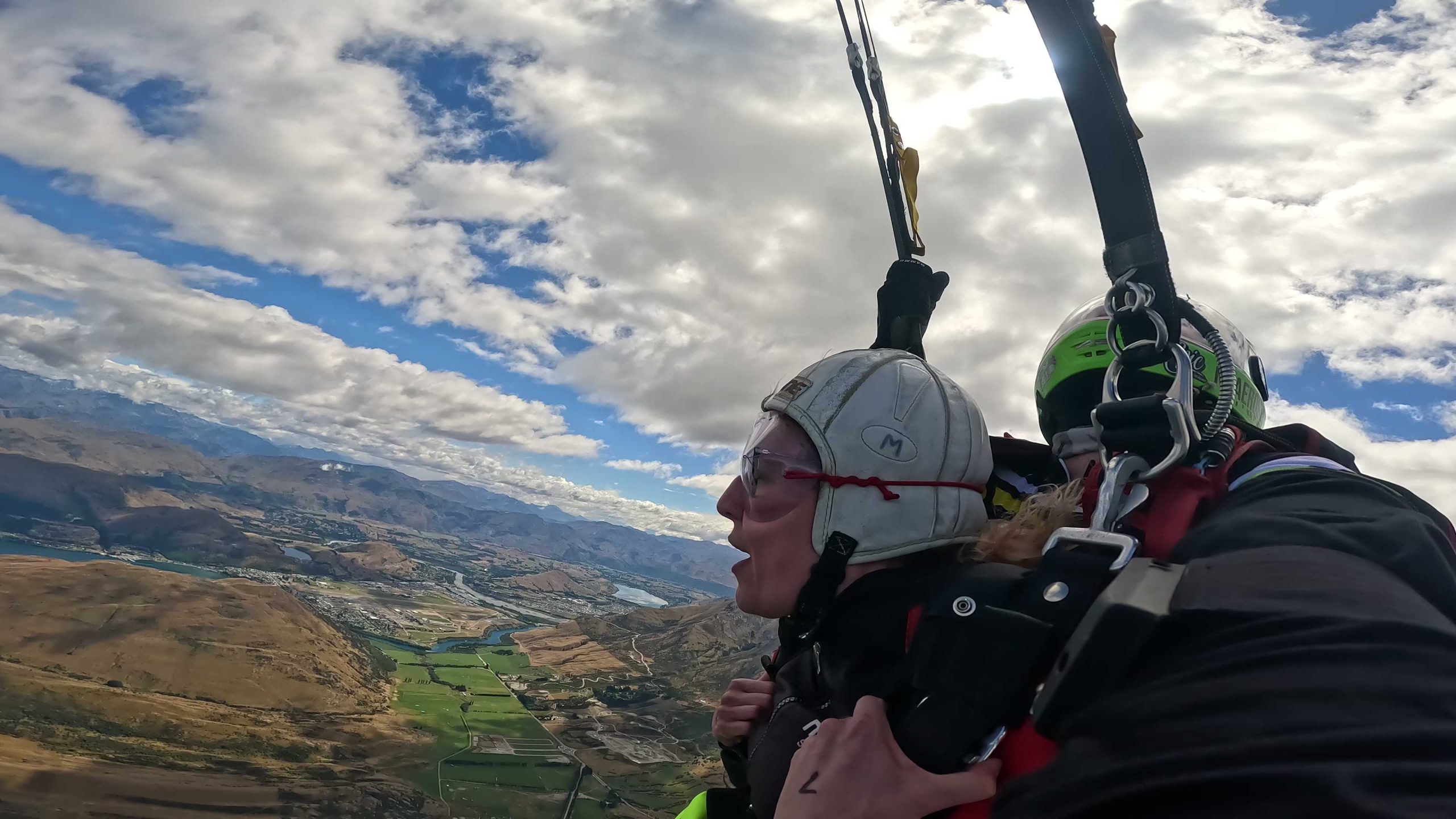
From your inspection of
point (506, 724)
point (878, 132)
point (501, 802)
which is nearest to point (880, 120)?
point (878, 132)

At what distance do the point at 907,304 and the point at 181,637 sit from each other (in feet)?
411

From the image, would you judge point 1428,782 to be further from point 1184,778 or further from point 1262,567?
point 1262,567

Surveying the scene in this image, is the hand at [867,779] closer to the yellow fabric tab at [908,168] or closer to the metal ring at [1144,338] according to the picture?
the metal ring at [1144,338]

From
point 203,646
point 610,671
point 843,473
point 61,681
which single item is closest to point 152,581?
point 203,646

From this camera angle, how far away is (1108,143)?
6.73 ft

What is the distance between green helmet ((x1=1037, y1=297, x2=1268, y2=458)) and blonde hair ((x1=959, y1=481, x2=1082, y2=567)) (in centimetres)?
46

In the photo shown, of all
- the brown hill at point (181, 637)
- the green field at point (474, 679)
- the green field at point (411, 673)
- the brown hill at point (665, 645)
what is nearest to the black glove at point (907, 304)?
the brown hill at point (181, 637)

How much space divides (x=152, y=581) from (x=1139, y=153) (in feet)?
468

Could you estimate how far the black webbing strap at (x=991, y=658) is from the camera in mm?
1438

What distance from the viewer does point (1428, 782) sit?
861 millimetres

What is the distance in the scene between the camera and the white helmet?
8.21ft

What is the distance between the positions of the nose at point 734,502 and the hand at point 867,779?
41.7 inches

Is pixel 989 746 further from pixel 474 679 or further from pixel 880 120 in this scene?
pixel 474 679

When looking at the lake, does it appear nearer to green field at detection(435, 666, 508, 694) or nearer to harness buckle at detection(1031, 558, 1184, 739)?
green field at detection(435, 666, 508, 694)
